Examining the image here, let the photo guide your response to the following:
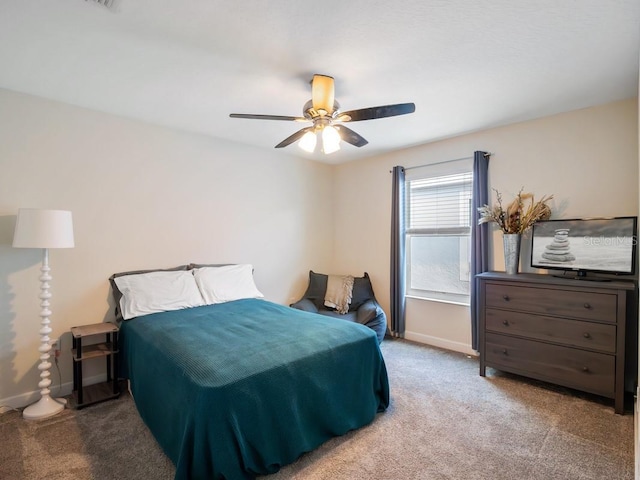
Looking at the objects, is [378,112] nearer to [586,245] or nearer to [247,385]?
[247,385]

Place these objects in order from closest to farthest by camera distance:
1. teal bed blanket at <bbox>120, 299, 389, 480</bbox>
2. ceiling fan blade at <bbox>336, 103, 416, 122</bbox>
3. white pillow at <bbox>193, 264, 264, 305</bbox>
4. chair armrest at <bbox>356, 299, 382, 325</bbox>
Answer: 1. teal bed blanket at <bbox>120, 299, 389, 480</bbox>
2. ceiling fan blade at <bbox>336, 103, 416, 122</bbox>
3. white pillow at <bbox>193, 264, 264, 305</bbox>
4. chair armrest at <bbox>356, 299, 382, 325</bbox>

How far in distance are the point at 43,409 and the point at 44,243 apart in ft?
4.06

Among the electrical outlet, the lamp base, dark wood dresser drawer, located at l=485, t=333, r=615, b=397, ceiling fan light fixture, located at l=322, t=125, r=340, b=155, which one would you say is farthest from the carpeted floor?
ceiling fan light fixture, located at l=322, t=125, r=340, b=155

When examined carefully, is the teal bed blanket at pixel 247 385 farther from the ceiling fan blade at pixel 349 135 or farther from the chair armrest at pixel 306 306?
the ceiling fan blade at pixel 349 135

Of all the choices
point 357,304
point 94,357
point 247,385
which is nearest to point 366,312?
point 357,304

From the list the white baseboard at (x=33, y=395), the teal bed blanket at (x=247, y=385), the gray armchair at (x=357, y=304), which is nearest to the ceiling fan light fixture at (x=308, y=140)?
the teal bed blanket at (x=247, y=385)

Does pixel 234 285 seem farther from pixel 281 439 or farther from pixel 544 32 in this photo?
pixel 544 32

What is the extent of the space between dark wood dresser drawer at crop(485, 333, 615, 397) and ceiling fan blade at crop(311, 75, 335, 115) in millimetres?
2432

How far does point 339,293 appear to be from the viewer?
13.6 ft

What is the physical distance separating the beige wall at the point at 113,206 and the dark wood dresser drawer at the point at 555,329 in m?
2.53

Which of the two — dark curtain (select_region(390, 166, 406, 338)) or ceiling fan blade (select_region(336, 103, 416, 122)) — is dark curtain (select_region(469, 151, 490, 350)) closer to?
dark curtain (select_region(390, 166, 406, 338))

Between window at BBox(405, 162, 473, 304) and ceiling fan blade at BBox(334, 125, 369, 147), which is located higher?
ceiling fan blade at BBox(334, 125, 369, 147)

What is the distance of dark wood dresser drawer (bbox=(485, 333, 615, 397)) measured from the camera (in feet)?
7.87

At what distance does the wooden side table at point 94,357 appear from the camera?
2.50m
